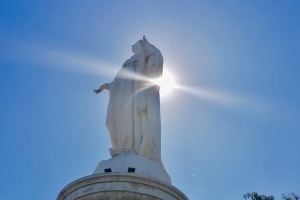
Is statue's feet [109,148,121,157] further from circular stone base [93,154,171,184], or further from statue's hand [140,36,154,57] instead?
statue's hand [140,36,154,57]

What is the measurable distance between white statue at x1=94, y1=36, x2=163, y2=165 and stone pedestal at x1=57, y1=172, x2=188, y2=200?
4.44 feet

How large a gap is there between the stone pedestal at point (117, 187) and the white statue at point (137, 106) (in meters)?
1.35

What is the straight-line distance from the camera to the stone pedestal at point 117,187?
6094 millimetres

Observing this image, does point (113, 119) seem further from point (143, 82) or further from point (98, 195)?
point (98, 195)

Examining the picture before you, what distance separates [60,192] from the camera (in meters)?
6.58

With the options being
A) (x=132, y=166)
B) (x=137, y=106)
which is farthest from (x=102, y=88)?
(x=132, y=166)

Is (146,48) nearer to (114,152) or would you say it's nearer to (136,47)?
(136,47)

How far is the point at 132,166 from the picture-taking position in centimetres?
692

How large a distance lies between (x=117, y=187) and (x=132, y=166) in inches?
33.4

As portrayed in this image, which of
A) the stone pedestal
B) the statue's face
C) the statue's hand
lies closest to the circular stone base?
A: the stone pedestal

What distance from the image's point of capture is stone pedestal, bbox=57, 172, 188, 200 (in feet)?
20.0

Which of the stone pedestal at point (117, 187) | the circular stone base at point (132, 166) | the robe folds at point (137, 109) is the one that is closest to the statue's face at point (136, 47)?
the robe folds at point (137, 109)

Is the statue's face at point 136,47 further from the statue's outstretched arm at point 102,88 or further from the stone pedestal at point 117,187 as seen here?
the stone pedestal at point 117,187

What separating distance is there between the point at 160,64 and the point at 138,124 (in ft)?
5.81
